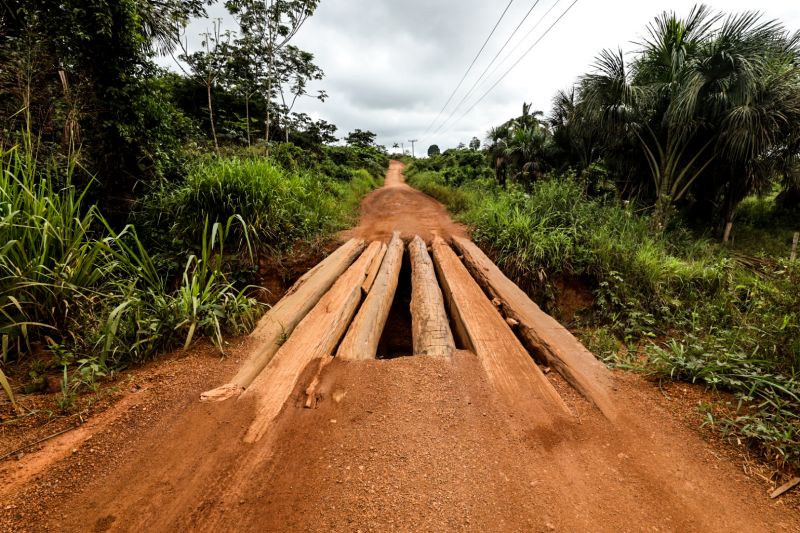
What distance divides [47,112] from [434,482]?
5.51m

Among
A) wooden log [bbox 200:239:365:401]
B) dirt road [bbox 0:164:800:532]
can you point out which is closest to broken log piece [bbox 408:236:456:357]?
dirt road [bbox 0:164:800:532]

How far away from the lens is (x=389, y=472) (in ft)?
4.15

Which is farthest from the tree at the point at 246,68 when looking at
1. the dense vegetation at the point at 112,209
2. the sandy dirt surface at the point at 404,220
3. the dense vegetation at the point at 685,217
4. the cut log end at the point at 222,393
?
the cut log end at the point at 222,393

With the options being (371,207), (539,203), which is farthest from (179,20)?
(539,203)

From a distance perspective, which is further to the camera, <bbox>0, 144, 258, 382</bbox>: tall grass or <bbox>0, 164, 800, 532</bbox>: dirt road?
<bbox>0, 144, 258, 382</bbox>: tall grass

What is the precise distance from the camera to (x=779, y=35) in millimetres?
6539

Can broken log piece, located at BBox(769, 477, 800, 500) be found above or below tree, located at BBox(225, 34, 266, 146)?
below

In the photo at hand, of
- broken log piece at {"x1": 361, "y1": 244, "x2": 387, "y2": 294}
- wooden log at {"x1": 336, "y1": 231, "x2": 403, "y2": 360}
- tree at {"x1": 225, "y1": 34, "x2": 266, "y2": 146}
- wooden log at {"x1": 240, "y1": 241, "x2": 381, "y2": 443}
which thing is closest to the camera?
wooden log at {"x1": 240, "y1": 241, "x2": 381, "y2": 443}

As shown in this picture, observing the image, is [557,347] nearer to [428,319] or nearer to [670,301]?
[428,319]

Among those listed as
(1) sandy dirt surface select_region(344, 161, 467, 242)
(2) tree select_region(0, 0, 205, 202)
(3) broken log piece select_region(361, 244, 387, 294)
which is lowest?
(3) broken log piece select_region(361, 244, 387, 294)

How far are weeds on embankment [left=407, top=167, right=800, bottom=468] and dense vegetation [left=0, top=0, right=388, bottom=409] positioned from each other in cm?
295

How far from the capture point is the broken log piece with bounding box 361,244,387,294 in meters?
3.29

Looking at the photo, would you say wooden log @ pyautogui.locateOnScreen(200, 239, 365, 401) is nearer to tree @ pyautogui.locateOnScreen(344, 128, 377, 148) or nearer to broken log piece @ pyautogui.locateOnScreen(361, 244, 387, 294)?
broken log piece @ pyautogui.locateOnScreen(361, 244, 387, 294)

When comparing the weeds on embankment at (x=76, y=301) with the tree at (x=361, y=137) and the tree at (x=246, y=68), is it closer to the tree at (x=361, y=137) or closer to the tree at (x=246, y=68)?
the tree at (x=246, y=68)
